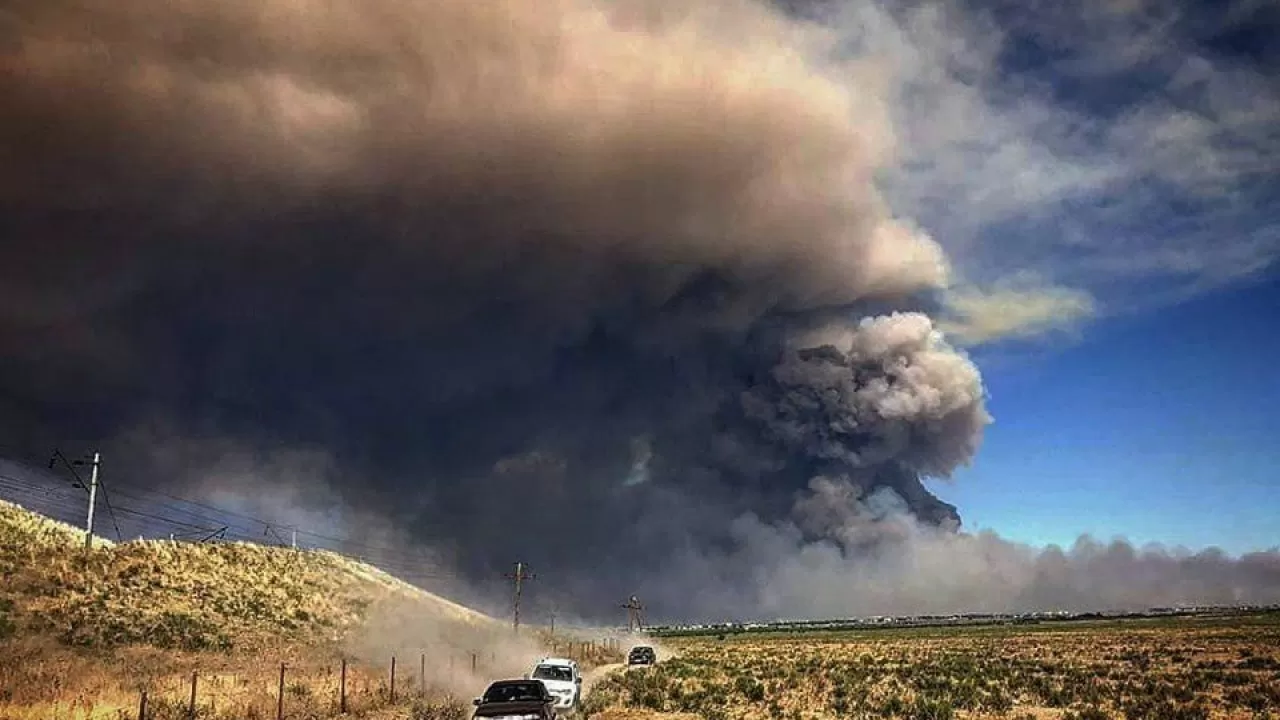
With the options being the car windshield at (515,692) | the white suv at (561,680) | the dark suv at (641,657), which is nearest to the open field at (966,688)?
the white suv at (561,680)

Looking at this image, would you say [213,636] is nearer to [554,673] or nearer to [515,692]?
[554,673]

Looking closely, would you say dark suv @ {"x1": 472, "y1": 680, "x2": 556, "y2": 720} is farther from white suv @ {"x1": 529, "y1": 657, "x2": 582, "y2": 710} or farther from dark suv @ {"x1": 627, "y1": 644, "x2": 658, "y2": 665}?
dark suv @ {"x1": 627, "y1": 644, "x2": 658, "y2": 665}

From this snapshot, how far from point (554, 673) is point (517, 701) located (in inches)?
429

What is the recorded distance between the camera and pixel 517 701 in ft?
81.2

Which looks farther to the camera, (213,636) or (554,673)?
(213,636)

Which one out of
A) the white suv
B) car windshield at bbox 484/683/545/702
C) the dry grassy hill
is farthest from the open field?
the dry grassy hill

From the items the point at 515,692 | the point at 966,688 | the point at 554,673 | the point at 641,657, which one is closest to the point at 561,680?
→ the point at 554,673

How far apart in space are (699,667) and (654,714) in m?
30.8

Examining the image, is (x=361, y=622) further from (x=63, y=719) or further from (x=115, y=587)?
(x=63, y=719)

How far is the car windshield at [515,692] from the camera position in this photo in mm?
25875

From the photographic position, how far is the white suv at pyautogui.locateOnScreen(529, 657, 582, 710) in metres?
34.0

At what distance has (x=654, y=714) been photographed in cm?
3428

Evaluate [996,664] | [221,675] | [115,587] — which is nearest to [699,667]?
[996,664]

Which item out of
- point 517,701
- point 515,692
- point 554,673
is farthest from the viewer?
point 554,673
